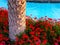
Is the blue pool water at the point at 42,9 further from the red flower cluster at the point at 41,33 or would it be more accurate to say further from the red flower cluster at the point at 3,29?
the red flower cluster at the point at 41,33

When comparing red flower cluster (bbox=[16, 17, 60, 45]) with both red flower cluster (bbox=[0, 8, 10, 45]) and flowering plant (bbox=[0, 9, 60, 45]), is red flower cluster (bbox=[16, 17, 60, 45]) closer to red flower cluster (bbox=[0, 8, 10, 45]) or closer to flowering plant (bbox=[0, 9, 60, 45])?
flowering plant (bbox=[0, 9, 60, 45])

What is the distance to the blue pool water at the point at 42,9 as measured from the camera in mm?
10195

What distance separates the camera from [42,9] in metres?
11.0

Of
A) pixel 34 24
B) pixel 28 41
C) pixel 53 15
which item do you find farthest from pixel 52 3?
pixel 28 41

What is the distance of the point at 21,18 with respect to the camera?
4.34 metres

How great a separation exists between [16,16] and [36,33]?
1.91 feet

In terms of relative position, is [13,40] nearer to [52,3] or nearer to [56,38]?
[56,38]

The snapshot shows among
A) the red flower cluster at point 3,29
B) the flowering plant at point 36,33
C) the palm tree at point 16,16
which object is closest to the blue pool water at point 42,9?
the red flower cluster at point 3,29

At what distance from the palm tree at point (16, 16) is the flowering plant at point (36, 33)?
13 centimetres

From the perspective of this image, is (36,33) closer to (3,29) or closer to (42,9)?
(3,29)

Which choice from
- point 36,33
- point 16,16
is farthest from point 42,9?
point 16,16

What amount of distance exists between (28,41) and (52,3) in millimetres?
7923

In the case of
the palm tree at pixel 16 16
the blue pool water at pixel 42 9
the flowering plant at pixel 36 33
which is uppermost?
the palm tree at pixel 16 16

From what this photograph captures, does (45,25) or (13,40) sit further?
(45,25)
